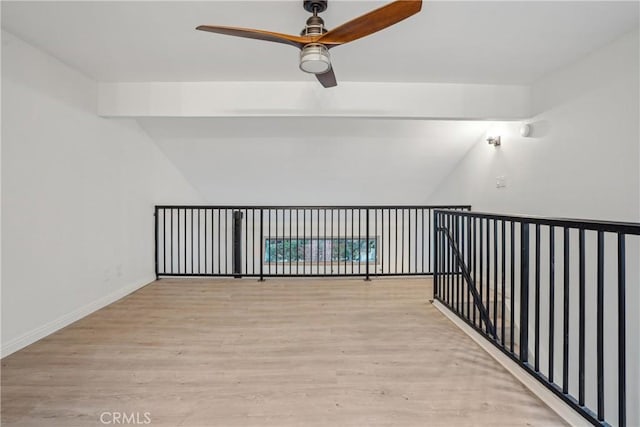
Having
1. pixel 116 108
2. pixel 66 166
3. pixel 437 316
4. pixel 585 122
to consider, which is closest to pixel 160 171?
pixel 116 108

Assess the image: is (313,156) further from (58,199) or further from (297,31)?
(58,199)

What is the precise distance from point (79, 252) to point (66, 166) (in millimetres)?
798

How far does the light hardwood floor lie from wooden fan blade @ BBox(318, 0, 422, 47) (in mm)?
2057

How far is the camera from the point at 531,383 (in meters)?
1.85

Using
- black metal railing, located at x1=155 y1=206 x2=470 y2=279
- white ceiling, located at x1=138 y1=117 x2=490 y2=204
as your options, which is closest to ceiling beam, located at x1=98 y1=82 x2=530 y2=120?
white ceiling, located at x1=138 y1=117 x2=490 y2=204

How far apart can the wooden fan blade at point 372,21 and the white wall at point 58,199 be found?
2.35m

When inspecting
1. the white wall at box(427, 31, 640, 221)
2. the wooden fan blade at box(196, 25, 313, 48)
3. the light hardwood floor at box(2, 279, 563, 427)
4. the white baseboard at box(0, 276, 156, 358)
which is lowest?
the light hardwood floor at box(2, 279, 563, 427)

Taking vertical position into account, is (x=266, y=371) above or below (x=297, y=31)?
below

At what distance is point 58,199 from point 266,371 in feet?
7.59

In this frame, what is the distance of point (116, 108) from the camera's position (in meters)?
3.24

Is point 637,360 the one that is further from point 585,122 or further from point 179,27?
point 179,27

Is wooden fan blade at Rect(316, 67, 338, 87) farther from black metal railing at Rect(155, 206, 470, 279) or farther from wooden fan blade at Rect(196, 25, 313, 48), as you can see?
black metal railing at Rect(155, 206, 470, 279)

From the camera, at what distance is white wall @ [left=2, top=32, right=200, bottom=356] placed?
2.30 metres

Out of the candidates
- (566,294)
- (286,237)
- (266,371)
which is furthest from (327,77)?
(286,237)
